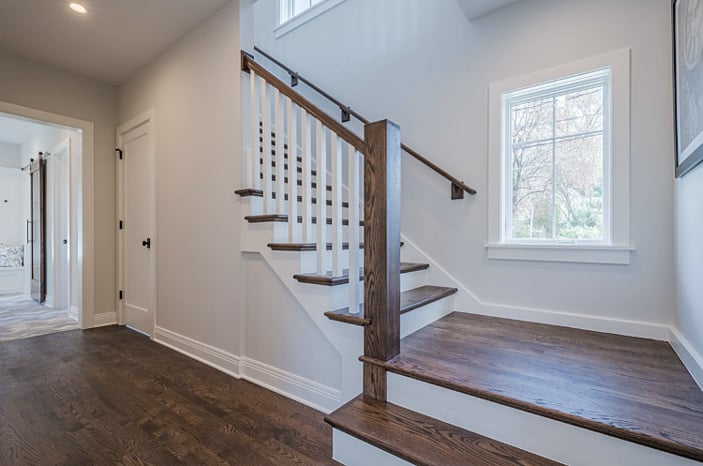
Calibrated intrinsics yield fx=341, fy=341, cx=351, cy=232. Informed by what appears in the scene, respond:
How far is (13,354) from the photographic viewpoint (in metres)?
2.85

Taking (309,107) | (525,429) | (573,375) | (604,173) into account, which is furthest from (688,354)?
(309,107)

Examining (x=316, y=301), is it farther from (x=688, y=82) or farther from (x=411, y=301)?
(x=688, y=82)

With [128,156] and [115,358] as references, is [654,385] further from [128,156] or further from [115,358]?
[128,156]

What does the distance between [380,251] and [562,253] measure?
134 cm

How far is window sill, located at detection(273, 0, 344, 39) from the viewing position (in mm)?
3417

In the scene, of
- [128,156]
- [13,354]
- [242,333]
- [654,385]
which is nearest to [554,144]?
[654,385]

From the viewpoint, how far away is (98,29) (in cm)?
279

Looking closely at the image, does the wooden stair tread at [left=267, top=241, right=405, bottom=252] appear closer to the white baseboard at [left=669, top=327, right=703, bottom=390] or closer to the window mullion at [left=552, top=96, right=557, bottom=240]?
the window mullion at [left=552, top=96, right=557, bottom=240]

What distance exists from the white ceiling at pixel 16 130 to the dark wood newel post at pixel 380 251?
17.9 feet

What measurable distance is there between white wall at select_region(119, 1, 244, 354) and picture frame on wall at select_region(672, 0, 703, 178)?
95.3 inches

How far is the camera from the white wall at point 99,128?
11.1ft

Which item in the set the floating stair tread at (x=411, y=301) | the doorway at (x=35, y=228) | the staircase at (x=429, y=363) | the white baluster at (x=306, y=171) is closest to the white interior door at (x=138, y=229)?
the doorway at (x=35, y=228)

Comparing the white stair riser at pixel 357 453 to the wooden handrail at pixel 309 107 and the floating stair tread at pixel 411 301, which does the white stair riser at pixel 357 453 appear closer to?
the floating stair tread at pixel 411 301

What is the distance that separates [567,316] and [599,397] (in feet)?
3.33
